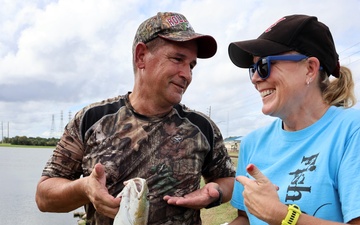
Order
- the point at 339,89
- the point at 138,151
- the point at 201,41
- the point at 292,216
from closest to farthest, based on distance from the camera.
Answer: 1. the point at 292,216
2. the point at 339,89
3. the point at 138,151
4. the point at 201,41

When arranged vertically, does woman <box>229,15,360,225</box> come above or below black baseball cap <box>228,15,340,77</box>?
below

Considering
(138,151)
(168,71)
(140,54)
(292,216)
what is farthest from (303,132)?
(140,54)

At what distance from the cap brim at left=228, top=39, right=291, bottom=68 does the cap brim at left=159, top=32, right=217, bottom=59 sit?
1.16 feet

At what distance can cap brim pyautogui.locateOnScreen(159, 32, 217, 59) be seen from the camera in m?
3.76

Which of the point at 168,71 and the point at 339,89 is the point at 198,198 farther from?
the point at 339,89

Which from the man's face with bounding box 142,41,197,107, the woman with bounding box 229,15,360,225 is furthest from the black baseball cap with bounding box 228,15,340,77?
the man's face with bounding box 142,41,197,107

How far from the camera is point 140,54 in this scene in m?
4.02

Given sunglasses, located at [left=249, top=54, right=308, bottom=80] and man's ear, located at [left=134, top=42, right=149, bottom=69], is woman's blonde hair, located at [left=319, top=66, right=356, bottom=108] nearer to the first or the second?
sunglasses, located at [left=249, top=54, right=308, bottom=80]

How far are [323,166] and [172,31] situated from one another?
1.91m

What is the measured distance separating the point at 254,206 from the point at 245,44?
1325mm

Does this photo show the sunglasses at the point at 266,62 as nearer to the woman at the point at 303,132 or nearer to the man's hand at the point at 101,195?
the woman at the point at 303,132

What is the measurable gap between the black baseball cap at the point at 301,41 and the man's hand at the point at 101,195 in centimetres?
155

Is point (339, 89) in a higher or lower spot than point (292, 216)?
higher

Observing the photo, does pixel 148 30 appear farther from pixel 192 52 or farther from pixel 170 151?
pixel 170 151
